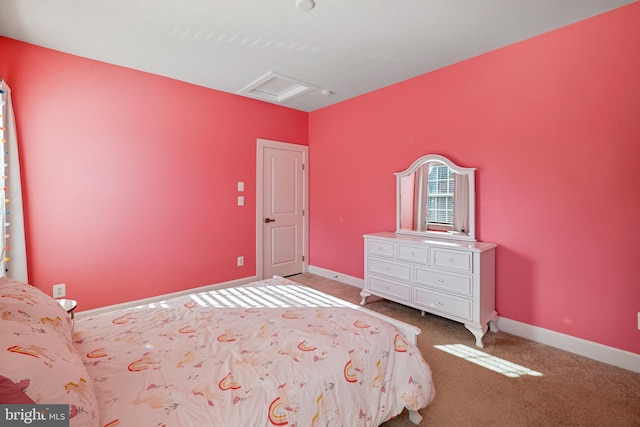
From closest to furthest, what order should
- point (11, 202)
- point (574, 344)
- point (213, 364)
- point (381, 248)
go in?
point (213, 364) < point (574, 344) < point (11, 202) < point (381, 248)

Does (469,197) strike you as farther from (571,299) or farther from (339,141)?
(339,141)

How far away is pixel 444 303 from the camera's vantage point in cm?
276

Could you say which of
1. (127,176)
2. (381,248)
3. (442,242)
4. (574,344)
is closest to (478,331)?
(574,344)

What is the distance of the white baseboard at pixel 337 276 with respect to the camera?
13.4 feet

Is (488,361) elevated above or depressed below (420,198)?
below

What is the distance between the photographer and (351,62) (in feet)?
9.90

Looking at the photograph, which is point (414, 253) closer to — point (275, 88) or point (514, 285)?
point (514, 285)

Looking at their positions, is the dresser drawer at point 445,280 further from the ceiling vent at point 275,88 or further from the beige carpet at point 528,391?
the ceiling vent at point 275,88

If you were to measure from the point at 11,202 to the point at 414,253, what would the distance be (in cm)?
364

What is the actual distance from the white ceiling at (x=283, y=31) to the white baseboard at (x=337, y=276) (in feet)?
8.70

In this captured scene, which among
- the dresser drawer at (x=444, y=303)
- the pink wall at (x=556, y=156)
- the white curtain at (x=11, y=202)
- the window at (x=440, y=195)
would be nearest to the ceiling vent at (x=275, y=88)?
the pink wall at (x=556, y=156)

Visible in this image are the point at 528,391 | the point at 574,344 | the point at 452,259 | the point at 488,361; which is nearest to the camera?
the point at 528,391

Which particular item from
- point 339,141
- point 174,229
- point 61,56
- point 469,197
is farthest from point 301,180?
point 61,56

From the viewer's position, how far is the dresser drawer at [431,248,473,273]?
8.48ft
